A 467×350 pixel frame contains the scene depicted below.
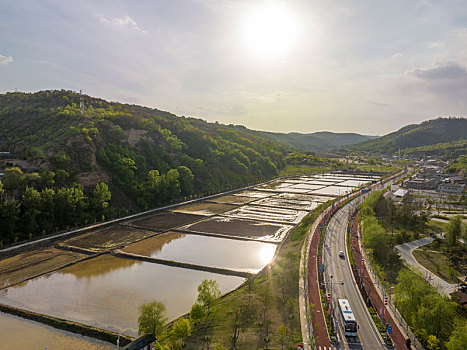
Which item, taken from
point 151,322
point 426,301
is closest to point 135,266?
point 151,322

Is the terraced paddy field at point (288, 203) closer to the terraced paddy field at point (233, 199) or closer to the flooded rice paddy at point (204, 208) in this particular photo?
the terraced paddy field at point (233, 199)

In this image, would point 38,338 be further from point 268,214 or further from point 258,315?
point 268,214

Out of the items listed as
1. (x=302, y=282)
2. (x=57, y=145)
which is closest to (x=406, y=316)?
(x=302, y=282)

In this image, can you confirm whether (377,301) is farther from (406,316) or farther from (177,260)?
(177,260)

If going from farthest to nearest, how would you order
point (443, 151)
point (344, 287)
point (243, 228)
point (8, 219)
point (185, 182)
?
point (443, 151)
point (185, 182)
point (243, 228)
point (8, 219)
point (344, 287)

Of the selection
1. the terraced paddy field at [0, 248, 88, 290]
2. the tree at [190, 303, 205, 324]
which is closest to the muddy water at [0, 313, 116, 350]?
the tree at [190, 303, 205, 324]
